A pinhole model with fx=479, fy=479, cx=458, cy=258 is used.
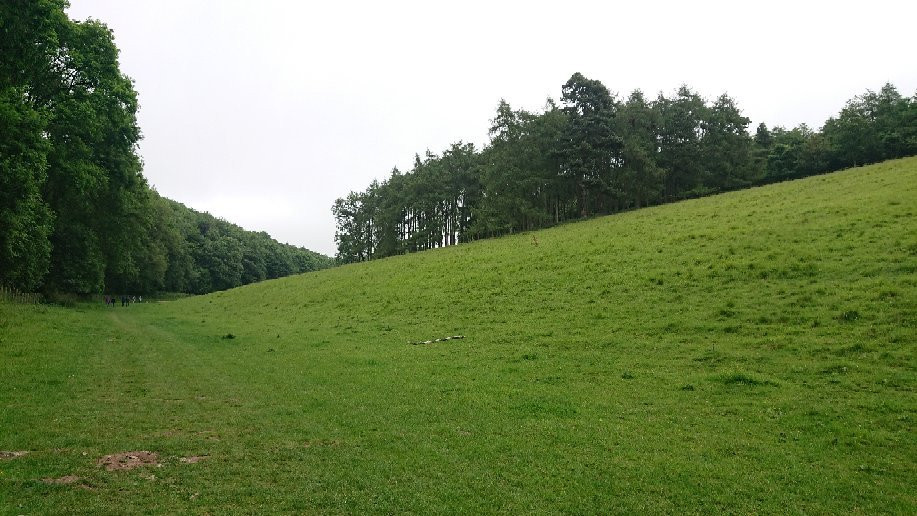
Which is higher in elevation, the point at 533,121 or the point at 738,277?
the point at 533,121

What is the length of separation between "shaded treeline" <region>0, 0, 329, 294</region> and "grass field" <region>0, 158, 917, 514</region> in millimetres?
7286

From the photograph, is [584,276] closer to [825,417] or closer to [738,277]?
[738,277]

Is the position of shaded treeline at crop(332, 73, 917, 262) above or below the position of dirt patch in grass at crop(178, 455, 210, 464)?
above

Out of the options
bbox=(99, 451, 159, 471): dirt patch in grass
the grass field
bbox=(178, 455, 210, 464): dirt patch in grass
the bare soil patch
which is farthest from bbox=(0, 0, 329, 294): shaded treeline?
bbox=(178, 455, 210, 464): dirt patch in grass

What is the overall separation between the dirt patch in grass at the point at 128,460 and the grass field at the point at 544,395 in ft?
0.57

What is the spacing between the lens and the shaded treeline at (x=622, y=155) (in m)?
62.2

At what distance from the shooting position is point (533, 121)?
62.9 m

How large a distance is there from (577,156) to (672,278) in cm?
3875

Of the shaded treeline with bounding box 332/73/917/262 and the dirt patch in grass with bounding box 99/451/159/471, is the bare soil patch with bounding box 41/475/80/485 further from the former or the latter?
the shaded treeline with bounding box 332/73/917/262

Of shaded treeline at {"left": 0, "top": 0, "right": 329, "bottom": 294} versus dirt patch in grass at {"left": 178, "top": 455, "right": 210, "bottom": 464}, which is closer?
dirt patch in grass at {"left": 178, "top": 455, "right": 210, "bottom": 464}

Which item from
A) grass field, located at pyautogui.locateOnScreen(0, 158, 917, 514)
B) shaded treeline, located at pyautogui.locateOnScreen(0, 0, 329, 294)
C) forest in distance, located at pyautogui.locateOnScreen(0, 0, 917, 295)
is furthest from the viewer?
forest in distance, located at pyautogui.locateOnScreen(0, 0, 917, 295)

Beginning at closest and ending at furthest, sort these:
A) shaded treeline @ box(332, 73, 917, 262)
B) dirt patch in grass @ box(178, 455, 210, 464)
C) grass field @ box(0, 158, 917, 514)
A: grass field @ box(0, 158, 917, 514) < dirt patch in grass @ box(178, 455, 210, 464) < shaded treeline @ box(332, 73, 917, 262)

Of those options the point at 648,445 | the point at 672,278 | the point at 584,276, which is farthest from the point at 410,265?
the point at 648,445

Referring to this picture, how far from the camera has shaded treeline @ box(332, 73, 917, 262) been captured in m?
62.2
